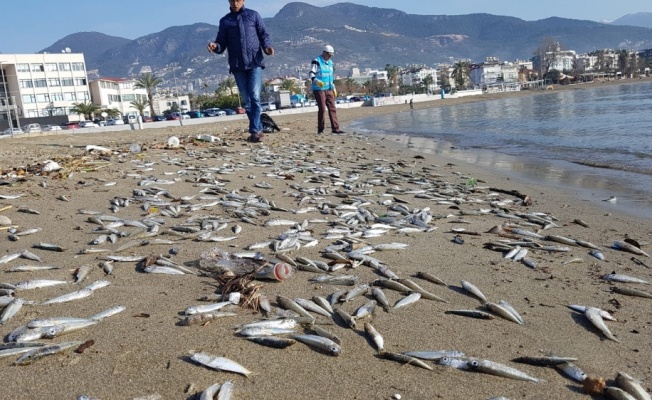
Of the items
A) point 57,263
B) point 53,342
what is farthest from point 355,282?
point 57,263

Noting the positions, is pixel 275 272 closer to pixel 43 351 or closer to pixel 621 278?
pixel 43 351

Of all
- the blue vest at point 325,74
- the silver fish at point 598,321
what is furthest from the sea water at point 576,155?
the silver fish at point 598,321

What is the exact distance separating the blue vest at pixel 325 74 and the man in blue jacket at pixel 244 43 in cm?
374

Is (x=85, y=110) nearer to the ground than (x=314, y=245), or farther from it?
farther from it

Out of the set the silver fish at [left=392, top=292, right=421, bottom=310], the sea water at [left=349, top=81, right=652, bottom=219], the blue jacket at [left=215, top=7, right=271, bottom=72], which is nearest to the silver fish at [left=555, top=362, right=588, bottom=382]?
the silver fish at [left=392, top=292, right=421, bottom=310]

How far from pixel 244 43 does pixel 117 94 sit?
12484 centimetres

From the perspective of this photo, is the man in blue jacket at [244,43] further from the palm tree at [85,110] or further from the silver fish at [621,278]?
the palm tree at [85,110]

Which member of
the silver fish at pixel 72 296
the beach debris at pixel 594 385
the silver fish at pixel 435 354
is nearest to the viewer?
the beach debris at pixel 594 385

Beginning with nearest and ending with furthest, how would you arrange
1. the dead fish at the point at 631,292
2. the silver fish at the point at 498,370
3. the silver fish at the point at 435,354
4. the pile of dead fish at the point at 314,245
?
the silver fish at the point at 498,370
the silver fish at the point at 435,354
the pile of dead fish at the point at 314,245
the dead fish at the point at 631,292

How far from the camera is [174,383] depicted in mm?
2652

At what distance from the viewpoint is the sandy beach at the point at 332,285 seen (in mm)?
2730

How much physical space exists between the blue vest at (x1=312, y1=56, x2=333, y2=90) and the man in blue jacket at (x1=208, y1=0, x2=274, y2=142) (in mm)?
3744

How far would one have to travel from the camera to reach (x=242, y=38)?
41.8 ft

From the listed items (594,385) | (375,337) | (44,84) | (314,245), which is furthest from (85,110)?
(594,385)
